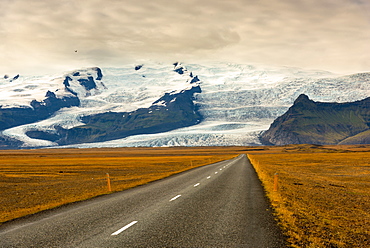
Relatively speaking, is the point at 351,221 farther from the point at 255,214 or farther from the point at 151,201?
the point at 151,201

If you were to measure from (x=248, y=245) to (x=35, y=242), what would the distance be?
5851 mm

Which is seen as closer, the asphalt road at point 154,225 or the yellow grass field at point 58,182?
the asphalt road at point 154,225

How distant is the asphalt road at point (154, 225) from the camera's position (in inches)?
372

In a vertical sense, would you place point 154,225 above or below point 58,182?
above

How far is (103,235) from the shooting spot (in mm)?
10172

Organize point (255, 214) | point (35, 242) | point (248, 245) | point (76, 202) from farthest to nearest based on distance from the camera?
point (76, 202), point (255, 214), point (35, 242), point (248, 245)

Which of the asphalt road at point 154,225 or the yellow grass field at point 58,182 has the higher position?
the asphalt road at point 154,225

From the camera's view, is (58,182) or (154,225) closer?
(154,225)

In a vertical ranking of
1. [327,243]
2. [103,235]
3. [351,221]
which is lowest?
[351,221]

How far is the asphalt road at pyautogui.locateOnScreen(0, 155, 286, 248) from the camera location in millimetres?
9461

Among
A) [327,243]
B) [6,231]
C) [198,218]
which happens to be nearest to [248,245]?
[327,243]

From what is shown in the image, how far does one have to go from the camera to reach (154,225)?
1140 centimetres

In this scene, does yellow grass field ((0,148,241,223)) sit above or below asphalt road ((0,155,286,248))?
below

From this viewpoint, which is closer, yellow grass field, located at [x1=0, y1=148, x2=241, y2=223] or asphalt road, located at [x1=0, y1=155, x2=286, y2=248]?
asphalt road, located at [x1=0, y1=155, x2=286, y2=248]
